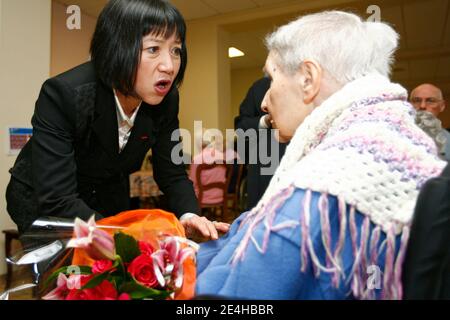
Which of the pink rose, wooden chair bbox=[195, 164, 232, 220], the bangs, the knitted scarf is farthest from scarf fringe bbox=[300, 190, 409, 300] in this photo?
wooden chair bbox=[195, 164, 232, 220]

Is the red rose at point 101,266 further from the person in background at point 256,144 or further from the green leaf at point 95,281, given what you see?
the person in background at point 256,144

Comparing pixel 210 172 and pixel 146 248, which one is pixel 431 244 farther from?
pixel 210 172

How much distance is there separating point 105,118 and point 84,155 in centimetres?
16

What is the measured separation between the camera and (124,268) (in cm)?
65

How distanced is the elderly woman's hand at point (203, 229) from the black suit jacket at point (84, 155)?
0.27 m

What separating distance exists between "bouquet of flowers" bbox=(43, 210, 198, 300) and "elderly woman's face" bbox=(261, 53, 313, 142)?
382mm

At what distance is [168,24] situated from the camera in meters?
1.22

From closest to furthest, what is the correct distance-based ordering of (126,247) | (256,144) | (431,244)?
(431,244) → (126,247) → (256,144)

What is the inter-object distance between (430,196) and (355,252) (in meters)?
0.15

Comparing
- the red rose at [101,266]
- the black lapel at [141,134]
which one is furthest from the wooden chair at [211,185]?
the red rose at [101,266]

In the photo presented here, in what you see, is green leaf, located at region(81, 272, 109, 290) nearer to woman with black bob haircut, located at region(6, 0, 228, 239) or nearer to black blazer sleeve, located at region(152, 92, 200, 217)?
woman with black bob haircut, located at region(6, 0, 228, 239)

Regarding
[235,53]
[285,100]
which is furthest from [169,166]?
[235,53]

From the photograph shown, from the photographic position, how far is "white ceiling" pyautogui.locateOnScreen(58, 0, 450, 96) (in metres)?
4.92

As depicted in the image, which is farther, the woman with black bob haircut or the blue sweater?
the woman with black bob haircut
